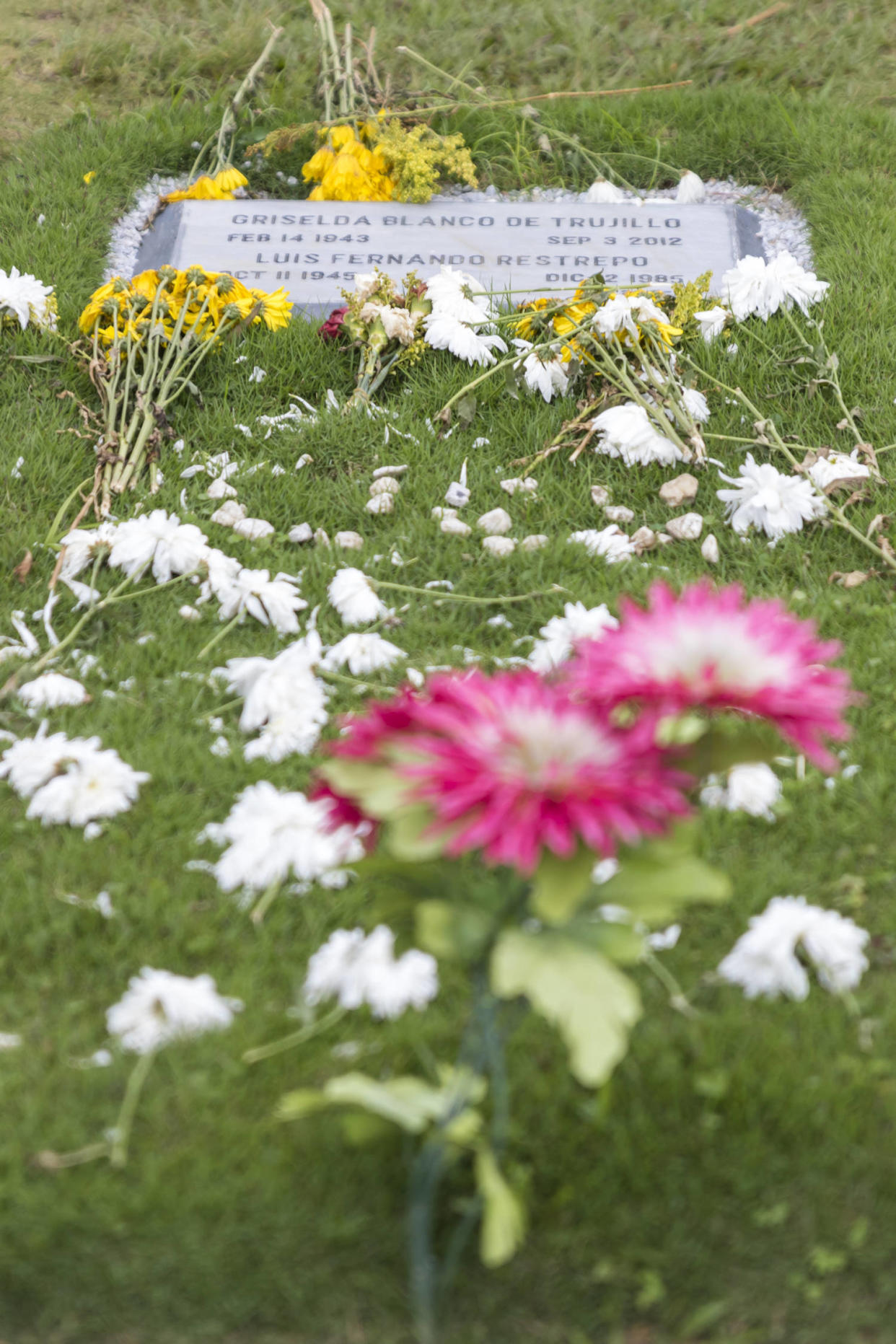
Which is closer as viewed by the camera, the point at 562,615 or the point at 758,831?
the point at 758,831

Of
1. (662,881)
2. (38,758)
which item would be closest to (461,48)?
(38,758)

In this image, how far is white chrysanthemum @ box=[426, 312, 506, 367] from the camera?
3.31 metres

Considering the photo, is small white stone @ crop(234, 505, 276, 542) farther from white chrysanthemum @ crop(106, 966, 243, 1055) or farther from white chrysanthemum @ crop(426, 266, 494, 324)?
white chrysanthemum @ crop(106, 966, 243, 1055)

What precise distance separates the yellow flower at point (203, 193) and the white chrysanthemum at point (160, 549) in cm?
204

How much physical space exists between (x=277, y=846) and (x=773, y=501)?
1.52 m

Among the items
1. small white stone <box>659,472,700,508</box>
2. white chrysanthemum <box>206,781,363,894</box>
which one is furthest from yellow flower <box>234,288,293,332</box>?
white chrysanthemum <box>206,781,363,894</box>

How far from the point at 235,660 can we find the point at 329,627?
32 cm

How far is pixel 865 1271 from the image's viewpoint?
5.08 ft

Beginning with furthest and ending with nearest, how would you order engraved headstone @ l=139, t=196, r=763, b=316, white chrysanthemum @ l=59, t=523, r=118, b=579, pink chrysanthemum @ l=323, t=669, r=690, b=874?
engraved headstone @ l=139, t=196, r=763, b=316 → white chrysanthemum @ l=59, t=523, r=118, b=579 → pink chrysanthemum @ l=323, t=669, r=690, b=874

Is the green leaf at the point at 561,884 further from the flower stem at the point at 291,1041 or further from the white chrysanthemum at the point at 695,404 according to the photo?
the white chrysanthemum at the point at 695,404

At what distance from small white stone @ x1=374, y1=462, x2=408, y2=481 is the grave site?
0.19 feet

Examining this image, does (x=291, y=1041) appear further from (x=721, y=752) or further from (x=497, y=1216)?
(x=721, y=752)

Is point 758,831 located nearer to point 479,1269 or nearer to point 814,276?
point 479,1269

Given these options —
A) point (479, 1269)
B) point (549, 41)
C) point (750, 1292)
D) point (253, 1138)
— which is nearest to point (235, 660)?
point (253, 1138)
